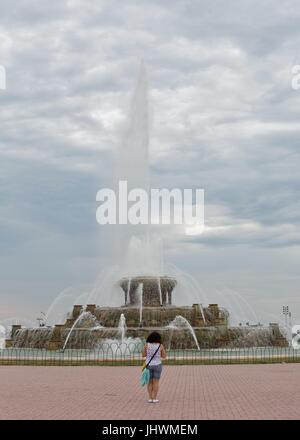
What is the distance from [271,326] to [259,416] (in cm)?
2756

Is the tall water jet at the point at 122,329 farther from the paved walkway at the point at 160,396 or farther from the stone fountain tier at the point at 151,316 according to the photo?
the paved walkway at the point at 160,396

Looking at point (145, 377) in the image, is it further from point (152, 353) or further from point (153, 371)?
point (152, 353)

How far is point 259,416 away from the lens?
11.9 metres

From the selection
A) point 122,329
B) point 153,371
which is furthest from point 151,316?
point 153,371

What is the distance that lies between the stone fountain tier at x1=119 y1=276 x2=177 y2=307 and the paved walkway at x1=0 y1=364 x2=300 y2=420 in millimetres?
19423

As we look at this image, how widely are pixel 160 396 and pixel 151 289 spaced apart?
92.5 feet

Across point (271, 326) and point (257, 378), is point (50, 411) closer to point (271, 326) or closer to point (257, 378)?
point (257, 378)

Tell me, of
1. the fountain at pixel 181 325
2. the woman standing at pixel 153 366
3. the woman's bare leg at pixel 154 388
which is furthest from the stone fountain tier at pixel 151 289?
the woman's bare leg at pixel 154 388

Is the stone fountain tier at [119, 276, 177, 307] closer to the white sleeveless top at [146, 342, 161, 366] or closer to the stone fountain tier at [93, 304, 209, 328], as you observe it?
the stone fountain tier at [93, 304, 209, 328]

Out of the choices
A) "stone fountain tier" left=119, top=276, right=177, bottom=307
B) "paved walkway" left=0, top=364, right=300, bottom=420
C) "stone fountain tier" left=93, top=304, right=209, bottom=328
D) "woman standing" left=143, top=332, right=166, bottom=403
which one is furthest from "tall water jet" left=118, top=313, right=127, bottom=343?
"woman standing" left=143, top=332, right=166, bottom=403

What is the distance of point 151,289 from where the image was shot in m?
43.4

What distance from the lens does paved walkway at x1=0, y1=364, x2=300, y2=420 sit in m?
12.4
